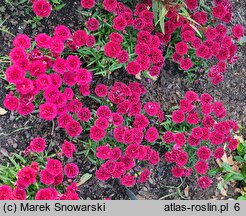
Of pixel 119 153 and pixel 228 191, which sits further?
pixel 228 191

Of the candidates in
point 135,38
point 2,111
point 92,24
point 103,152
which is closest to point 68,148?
point 103,152

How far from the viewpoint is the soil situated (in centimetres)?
354

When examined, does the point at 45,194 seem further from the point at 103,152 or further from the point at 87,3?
the point at 87,3

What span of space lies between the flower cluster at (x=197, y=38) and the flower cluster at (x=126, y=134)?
0.56 meters

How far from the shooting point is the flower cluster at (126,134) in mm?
3359

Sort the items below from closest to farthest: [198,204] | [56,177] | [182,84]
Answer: [56,177], [198,204], [182,84]

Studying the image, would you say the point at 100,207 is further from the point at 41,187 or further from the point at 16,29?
the point at 16,29

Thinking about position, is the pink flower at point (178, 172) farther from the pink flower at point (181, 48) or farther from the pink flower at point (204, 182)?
the pink flower at point (181, 48)

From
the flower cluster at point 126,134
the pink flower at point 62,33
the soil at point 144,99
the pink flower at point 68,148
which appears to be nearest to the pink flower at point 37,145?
the pink flower at point 68,148

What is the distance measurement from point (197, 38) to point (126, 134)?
120 centimetres

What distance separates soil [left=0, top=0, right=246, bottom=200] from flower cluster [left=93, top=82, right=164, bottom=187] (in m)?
0.20

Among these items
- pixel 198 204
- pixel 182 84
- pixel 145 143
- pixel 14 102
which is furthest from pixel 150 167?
pixel 14 102

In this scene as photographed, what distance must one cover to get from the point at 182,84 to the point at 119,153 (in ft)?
3.99

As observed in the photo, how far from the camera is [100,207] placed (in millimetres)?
3354
